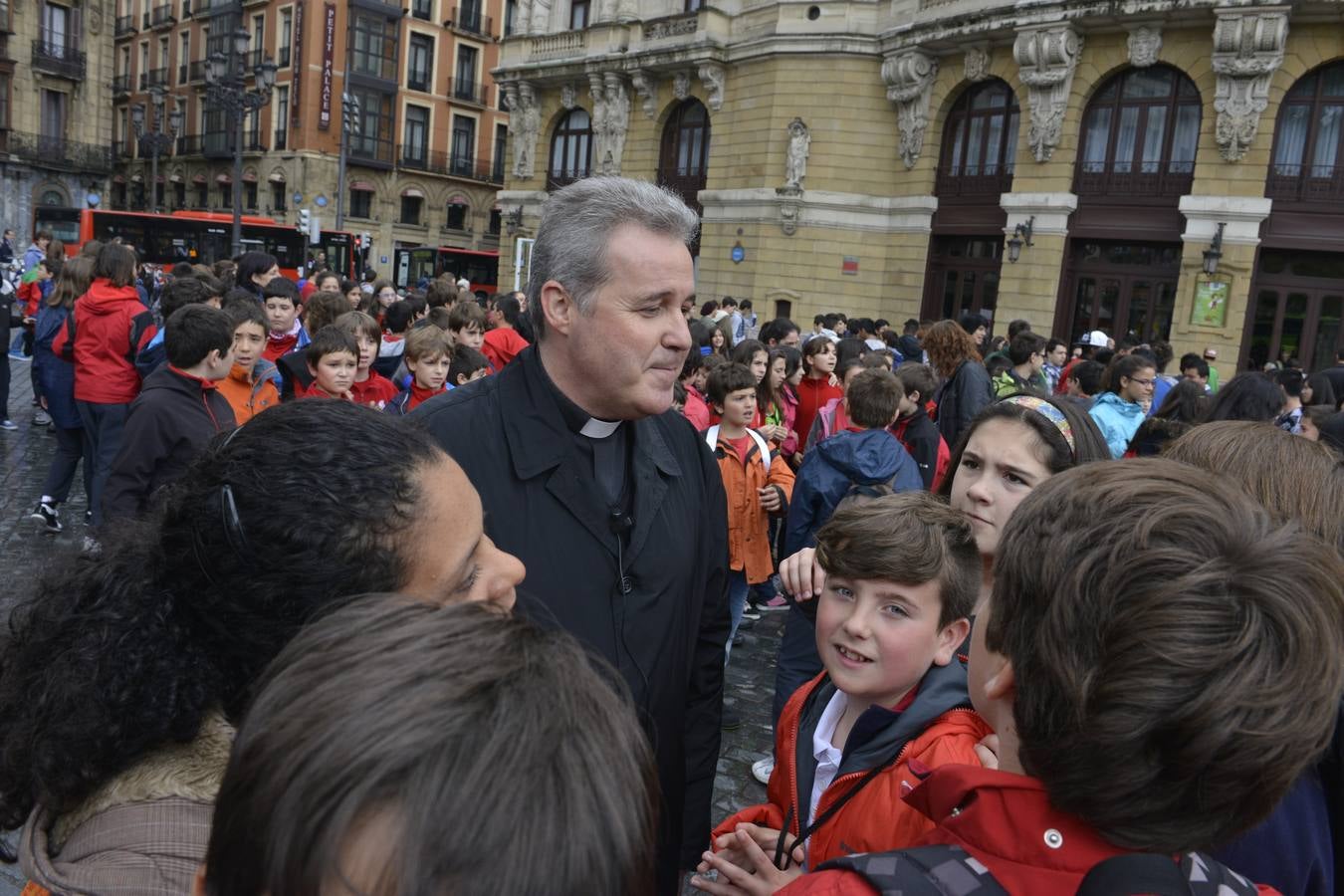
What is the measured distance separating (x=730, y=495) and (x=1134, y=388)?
3.52 metres

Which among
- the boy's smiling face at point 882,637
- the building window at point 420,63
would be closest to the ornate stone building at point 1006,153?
the building window at point 420,63

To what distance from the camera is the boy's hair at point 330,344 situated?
211 inches

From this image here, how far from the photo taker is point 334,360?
5336 millimetres

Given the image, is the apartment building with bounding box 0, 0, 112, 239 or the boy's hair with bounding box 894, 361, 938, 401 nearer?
the boy's hair with bounding box 894, 361, 938, 401

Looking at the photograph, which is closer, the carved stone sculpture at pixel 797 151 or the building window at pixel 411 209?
the carved stone sculpture at pixel 797 151

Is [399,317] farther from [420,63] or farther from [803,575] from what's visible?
[420,63]

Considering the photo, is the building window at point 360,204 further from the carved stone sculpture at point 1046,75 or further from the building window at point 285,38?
the carved stone sculpture at point 1046,75

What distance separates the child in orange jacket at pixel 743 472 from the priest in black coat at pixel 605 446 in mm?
3214

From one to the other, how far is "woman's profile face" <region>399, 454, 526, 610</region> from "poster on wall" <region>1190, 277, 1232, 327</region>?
21550 millimetres

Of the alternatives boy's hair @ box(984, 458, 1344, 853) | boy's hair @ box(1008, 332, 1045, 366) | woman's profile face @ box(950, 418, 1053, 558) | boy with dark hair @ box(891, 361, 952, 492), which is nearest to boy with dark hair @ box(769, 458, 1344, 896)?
boy's hair @ box(984, 458, 1344, 853)

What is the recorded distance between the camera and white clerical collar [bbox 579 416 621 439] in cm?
242

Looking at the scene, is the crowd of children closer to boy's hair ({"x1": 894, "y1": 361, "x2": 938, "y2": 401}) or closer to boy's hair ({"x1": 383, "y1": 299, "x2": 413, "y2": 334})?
boy's hair ({"x1": 894, "y1": 361, "x2": 938, "y2": 401})

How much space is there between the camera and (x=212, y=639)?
53.4 inches

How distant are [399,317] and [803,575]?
25.1 ft
